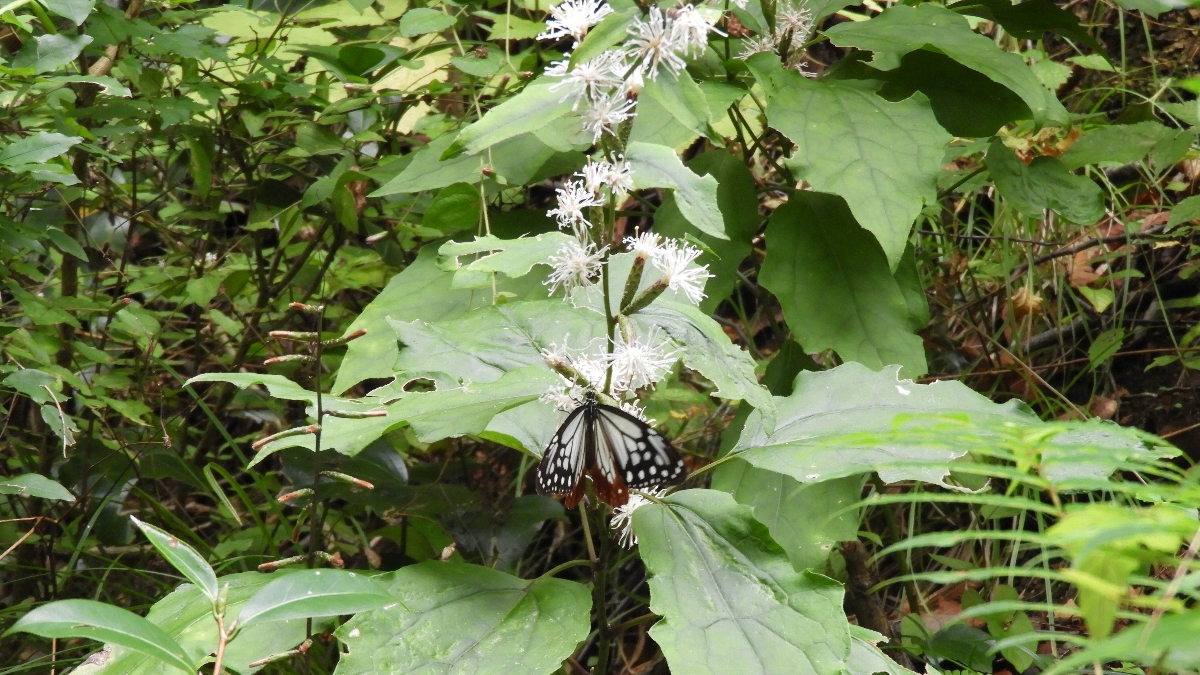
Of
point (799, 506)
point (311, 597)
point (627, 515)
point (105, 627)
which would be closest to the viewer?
point (105, 627)

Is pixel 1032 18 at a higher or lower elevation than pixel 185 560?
higher

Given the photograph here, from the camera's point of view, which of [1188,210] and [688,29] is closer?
[688,29]

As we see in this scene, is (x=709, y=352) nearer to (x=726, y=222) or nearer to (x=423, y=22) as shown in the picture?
(x=726, y=222)

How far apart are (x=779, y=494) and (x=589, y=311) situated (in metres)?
0.43

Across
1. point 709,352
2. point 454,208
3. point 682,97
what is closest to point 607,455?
point 709,352

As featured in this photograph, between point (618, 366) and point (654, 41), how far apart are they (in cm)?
34

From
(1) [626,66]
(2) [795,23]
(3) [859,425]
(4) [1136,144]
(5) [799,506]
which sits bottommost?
(5) [799,506]

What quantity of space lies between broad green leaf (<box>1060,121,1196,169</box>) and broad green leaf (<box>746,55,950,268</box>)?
20.6 inches

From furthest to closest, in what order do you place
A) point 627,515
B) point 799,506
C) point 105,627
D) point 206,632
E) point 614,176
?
point 799,506
point 627,515
point 206,632
point 614,176
point 105,627

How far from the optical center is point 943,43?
4.75ft

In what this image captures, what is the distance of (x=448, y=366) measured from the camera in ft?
3.67

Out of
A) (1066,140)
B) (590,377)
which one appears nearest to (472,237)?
(590,377)

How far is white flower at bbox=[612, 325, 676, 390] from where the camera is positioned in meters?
0.98

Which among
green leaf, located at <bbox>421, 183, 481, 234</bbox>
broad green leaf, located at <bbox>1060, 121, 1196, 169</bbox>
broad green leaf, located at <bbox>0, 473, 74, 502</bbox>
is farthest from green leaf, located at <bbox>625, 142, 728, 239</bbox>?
broad green leaf, located at <bbox>1060, 121, 1196, 169</bbox>
